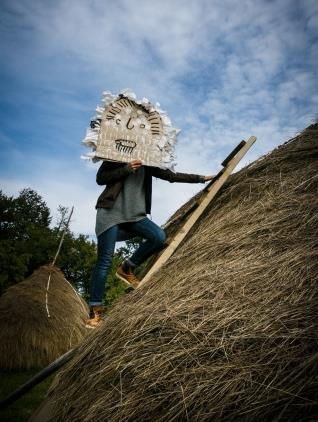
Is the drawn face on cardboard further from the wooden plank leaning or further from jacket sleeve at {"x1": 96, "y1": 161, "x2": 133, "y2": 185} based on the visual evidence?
the wooden plank leaning

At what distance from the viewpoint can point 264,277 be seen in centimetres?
223

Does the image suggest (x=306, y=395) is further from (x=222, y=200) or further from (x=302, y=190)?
(x=222, y=200)

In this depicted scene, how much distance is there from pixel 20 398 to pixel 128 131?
7058mm

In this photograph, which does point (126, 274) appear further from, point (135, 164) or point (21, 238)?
point (21, 238)

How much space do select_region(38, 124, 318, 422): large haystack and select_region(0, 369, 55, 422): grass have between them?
4.48 meters

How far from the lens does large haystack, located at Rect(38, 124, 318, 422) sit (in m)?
1.61

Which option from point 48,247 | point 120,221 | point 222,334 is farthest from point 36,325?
point 48,247

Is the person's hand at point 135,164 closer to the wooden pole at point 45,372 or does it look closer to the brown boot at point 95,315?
the brown boot at point 95,315

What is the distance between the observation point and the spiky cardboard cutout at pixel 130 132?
3338 millimetres

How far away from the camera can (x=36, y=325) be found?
34.5 feet

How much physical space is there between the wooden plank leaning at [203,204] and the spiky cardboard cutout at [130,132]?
1.66ft

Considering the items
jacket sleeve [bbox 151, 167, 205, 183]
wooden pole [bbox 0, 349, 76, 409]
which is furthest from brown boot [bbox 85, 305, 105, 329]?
jacket sleeve [bbox 151, 167, 205, 183]

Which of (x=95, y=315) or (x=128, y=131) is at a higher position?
(x=128, y=131)

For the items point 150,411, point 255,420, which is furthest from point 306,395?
point 150,411
